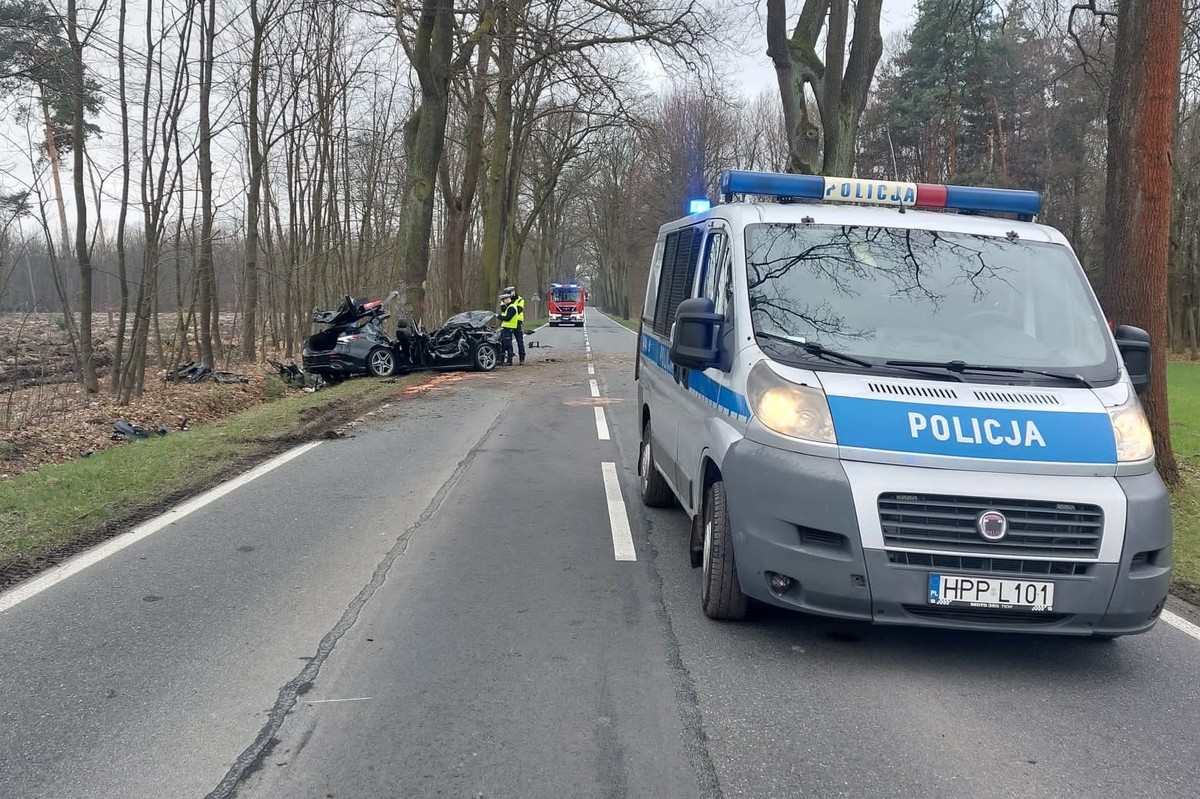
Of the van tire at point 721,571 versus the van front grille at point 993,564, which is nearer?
the van front grille at point 993,564

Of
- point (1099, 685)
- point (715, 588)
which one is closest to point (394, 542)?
point (715, 588)

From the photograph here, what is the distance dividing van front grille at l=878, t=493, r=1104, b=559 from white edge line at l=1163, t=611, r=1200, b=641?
1.51 meters

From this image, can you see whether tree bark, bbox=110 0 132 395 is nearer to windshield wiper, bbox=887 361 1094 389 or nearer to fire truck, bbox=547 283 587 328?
windshield wiper, bbox=887 361 1094 389

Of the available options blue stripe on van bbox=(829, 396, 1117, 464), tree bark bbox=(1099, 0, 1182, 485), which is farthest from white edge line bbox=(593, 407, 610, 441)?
blue stripe on van bbox=(829, 396, 1117, 464)

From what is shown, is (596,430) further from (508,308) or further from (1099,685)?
(508,308)

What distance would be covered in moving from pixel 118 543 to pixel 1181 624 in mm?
6537

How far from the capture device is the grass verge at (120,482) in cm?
658

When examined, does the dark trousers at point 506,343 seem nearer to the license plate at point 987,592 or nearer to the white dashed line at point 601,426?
the white dashed line at point 601,426

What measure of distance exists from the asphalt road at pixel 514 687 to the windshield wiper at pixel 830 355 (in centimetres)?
136

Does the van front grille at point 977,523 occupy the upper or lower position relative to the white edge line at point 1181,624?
upper

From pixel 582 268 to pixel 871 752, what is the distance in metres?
107

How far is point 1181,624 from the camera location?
210 inches

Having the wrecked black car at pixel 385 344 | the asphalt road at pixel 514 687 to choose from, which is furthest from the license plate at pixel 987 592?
the wrecked black car at pixel 385 344

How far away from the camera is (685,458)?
19.7 feet
